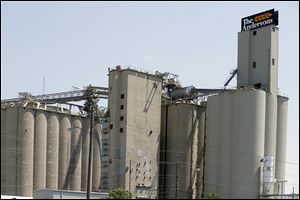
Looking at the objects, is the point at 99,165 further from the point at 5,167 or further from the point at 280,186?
the point at 280,186

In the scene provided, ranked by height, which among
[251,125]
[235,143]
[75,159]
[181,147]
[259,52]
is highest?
[259,52]

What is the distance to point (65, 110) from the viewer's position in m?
111

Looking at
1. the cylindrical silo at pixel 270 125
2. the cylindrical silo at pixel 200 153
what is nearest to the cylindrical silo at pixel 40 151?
the cylindrical silo at pixel 200 153

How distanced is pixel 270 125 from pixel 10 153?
39.1 metres

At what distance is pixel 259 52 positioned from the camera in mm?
106438

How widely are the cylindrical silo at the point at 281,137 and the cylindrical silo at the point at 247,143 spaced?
5.43m

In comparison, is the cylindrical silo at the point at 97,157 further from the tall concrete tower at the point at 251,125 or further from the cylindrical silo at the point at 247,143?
the cylindrical silo at the point at 247,143

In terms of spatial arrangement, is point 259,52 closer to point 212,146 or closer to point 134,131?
point 212,146

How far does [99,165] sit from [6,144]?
57.3ft

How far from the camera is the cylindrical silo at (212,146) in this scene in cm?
10394

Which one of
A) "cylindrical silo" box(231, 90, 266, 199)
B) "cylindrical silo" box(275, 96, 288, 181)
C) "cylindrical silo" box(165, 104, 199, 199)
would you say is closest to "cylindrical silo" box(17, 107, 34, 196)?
"cylindrical silo" box(165, 104, 199, 199)

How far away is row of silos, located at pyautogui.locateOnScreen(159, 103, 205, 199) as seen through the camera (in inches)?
4354

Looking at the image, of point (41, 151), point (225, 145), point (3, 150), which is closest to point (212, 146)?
point (225, 145)

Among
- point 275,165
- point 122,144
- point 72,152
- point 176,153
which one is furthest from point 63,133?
point 275,165
